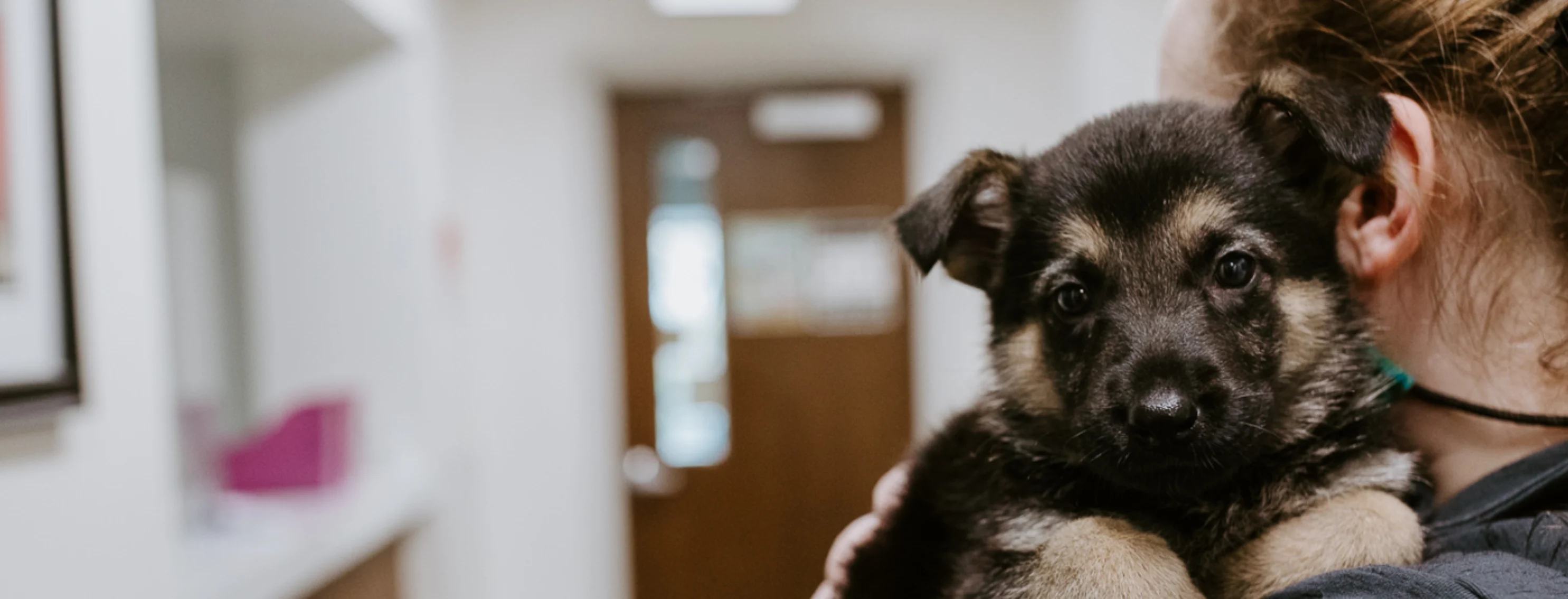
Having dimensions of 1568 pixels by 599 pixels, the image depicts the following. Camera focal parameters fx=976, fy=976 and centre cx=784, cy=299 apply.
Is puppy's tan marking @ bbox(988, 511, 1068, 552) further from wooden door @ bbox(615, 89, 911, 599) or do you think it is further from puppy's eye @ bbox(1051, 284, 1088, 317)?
wooden door @ bbox(615, 89, 911, 599)

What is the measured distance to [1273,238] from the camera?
1.25 meters

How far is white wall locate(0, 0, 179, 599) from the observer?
4.76 ft

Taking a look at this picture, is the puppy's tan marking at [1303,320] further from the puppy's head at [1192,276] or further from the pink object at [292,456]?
the pink object at [292,456]

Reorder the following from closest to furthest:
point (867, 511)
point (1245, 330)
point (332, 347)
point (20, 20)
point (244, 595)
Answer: point (1245, 330) < point (20, 20) < point (244, 595) < point (332, 347) < point (867, 511)

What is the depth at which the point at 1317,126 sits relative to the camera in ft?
3.70

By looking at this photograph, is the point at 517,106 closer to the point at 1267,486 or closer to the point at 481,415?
the point at 481,415

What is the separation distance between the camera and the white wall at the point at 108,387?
1452mm

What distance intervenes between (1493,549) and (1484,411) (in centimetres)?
19

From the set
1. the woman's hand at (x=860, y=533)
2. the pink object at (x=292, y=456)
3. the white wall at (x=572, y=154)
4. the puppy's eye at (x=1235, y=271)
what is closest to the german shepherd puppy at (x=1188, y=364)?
the puppy's eye at (x=1235, y=271)

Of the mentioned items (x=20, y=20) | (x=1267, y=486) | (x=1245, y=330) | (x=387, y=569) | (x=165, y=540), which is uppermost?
(x=20, y=20)

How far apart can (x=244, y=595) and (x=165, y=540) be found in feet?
1.10

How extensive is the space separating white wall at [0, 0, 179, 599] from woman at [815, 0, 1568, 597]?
168 cm

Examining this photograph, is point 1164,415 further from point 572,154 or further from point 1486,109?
point 572,154

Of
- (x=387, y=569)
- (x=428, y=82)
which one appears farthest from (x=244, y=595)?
(x=428, y=82)
